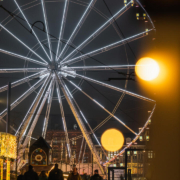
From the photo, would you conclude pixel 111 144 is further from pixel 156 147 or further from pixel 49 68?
pixel 156 147

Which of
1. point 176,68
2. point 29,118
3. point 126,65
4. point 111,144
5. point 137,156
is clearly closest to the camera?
point 176,68

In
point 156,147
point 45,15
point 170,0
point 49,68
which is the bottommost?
point 156,147

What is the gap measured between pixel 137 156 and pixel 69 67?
71.9 m

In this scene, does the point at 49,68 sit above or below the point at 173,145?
above

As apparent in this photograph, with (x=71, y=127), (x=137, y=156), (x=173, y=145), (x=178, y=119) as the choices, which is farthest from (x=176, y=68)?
(x=71, y=127)

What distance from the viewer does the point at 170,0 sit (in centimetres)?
246

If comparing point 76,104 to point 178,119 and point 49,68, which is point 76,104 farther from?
point 178,119

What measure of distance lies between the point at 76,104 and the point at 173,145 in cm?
2286

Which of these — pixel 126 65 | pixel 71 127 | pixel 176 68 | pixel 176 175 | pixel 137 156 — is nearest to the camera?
pixel 176 175

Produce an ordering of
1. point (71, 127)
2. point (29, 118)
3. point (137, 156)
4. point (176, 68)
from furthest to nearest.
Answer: point (71, 127) → point (137, 156) → point (29, 118) → point (176, 68)

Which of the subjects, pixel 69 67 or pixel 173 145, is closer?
pixel 173 145

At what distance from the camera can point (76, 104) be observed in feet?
82.9

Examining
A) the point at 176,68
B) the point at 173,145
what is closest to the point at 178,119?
the point at 173,145

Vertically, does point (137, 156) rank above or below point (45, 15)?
below
